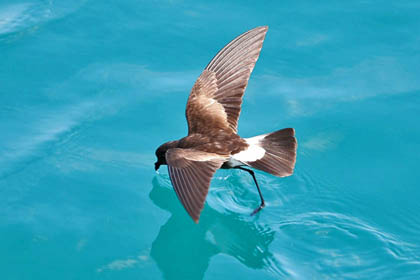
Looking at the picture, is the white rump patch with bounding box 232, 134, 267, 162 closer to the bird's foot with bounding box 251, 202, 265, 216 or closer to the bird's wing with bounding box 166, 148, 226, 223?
the bird's wing with bounding box 166, 148, 226, 223

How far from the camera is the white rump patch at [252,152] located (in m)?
4.71

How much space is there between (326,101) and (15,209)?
3.02m

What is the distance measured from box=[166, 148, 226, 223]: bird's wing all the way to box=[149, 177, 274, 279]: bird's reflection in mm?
587

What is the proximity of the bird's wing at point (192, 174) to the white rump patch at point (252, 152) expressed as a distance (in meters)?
0.14

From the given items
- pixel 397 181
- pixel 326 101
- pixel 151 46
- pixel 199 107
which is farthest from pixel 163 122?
pixel 397 181

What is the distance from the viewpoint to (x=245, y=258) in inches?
182

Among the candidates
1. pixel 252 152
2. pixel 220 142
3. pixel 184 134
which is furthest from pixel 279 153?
pixel 184 134

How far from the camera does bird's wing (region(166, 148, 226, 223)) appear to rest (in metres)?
3.88

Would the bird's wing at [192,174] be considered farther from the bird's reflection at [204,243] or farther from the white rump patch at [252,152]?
the bird's reflection at [204,243]

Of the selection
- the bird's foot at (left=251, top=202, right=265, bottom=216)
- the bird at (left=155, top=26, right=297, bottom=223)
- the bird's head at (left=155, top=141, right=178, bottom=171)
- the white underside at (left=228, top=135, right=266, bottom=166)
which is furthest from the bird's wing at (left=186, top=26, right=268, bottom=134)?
the bird's foot at (left=251, top=202, right=265, bottom=216)

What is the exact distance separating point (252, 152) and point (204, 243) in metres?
0.80

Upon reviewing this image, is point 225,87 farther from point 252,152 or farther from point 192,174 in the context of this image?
point 192,174

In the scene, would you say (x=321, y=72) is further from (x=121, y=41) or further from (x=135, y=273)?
(x=135, y=273)

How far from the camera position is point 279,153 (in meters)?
4.76
